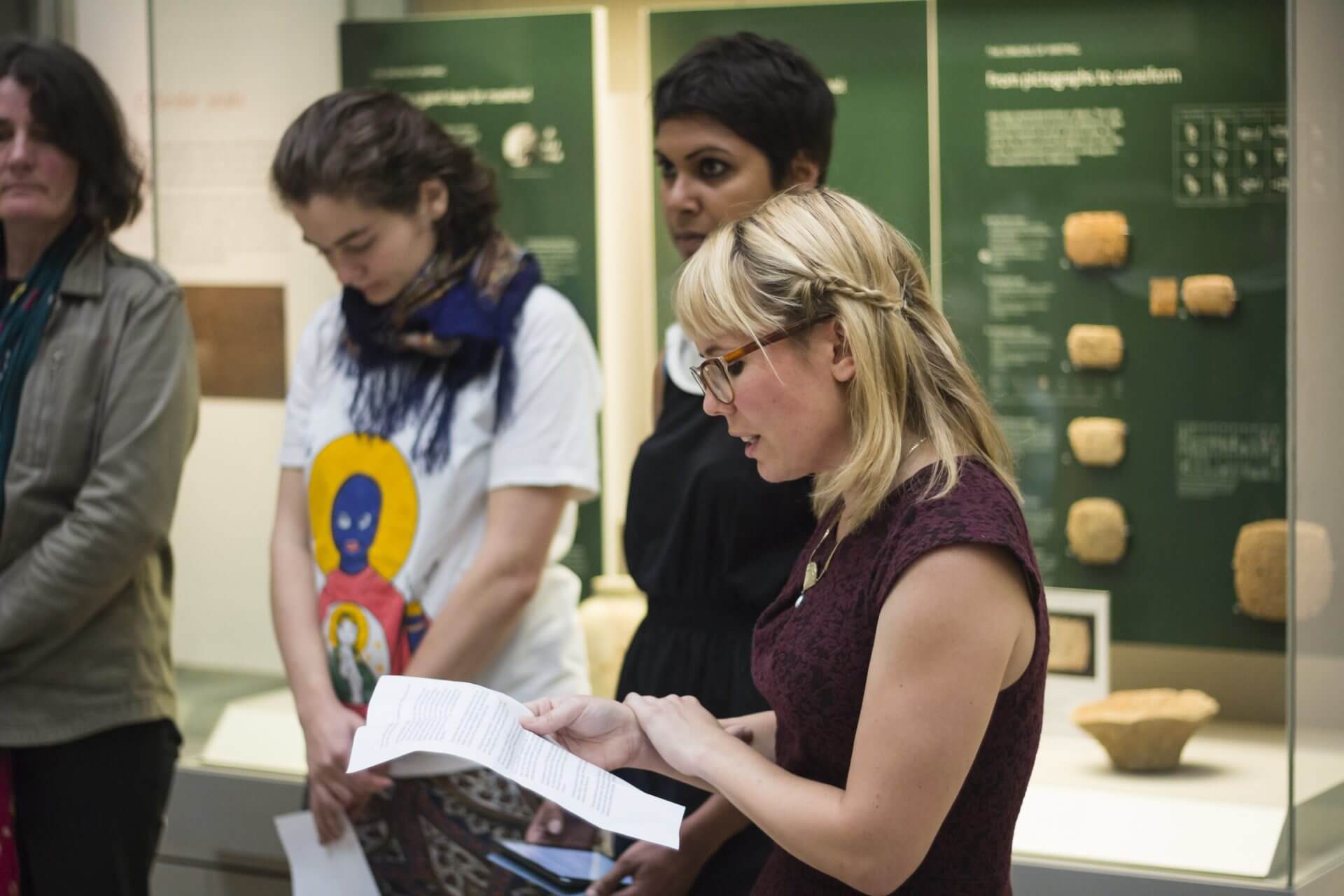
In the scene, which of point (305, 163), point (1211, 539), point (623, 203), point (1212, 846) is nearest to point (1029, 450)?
point (1211, 539)

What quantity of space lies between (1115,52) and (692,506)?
153 cm

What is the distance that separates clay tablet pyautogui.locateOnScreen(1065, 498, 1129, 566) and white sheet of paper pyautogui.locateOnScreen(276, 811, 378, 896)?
1602 millimetres

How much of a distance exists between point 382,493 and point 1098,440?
4.97ft

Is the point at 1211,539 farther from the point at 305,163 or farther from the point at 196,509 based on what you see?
the point at 196,509

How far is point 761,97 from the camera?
2.03 m

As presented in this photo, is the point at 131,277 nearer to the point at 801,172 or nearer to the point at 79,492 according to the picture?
the point at 79,492

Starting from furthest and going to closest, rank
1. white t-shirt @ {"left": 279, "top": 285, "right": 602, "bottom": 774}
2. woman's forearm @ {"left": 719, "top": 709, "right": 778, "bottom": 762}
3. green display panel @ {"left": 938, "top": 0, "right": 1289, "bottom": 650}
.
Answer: green display panel @ {"left": 938, "top": 0, "right": 1289, "bottom": 650}
white t-shirt @ {"left": 279, "top": 285, "right": 602, "bottom": 774}
woman's forearm @ {"left": 719, "top": 709, "right": 778, "bottom": 762}

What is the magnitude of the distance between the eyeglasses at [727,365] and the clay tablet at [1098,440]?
170cm

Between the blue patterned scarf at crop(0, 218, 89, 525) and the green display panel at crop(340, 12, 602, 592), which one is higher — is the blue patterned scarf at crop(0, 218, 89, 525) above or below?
below

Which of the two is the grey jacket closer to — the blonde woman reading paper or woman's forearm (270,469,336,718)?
woman's forearm (270,469,336,718)

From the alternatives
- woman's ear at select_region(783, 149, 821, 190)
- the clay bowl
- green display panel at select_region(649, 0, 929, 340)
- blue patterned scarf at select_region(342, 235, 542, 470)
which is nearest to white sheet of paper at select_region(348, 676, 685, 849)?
blue patterned scarf at select_region(342, 235, 542, 470)

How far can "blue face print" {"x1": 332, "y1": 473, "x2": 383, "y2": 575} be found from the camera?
2.30 meters

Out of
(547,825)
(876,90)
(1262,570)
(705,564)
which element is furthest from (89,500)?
(1262,570)

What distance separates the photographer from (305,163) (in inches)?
87.3
